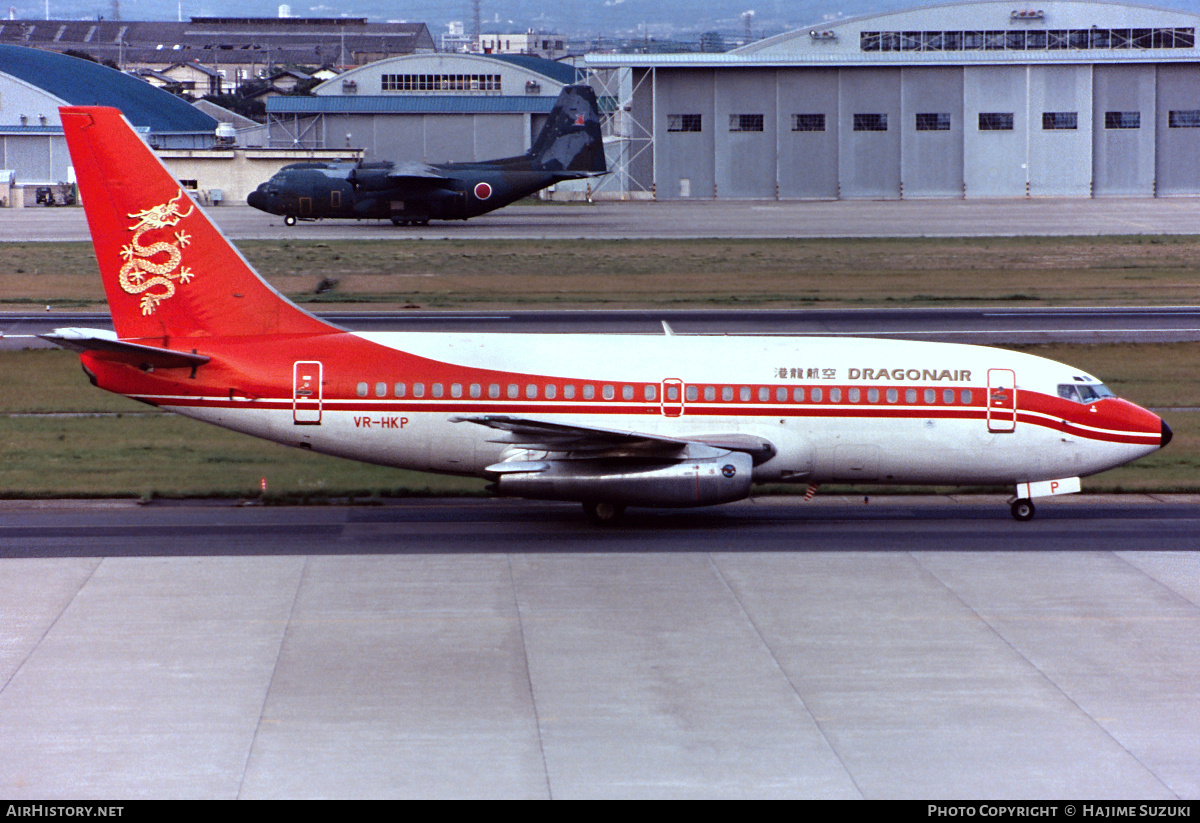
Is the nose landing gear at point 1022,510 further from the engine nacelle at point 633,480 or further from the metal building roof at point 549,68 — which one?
the metal building roof at point 549,68

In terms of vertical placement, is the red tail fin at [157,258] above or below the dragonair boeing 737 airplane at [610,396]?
above

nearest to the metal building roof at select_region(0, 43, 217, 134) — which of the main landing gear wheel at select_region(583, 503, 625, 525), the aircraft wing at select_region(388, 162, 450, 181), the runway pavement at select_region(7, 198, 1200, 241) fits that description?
the runway pavement at select_region(7, 198, 1200, 241)

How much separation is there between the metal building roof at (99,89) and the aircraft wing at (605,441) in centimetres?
10426

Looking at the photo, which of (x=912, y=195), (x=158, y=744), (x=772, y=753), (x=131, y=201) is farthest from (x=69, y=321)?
(x=912, y=195)

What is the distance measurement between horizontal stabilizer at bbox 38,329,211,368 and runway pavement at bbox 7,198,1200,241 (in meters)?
50.9

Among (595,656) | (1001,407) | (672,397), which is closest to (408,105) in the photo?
(672,397)

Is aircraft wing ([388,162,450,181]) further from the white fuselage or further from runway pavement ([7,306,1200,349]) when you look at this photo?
the white fuselage

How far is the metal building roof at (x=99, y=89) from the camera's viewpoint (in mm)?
119812

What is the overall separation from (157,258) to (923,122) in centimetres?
8438

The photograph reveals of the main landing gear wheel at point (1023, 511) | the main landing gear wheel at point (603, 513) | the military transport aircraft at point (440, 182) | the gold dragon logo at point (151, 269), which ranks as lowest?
the main landing gear wheel at point (1023, 511)

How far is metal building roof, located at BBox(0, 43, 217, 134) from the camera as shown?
120m

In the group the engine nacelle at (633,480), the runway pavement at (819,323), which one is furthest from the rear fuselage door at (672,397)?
the runway pavement at (819,323)

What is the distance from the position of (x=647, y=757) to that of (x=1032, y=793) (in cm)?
404

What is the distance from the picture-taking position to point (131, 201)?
25.9 m
